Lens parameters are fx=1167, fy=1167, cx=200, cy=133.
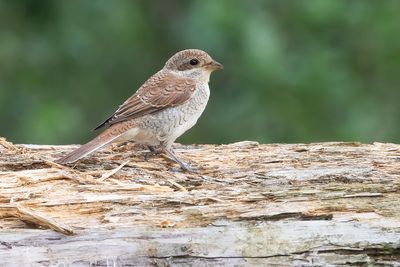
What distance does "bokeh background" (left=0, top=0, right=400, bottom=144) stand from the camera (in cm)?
1026

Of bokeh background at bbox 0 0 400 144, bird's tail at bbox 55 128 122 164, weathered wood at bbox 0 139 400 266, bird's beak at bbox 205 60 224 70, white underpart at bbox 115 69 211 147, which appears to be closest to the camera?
weathered wood at bbox 0 139 400 266

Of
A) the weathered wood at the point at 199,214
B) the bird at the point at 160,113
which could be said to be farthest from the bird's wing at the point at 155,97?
the weathered wood at the point at 199,214

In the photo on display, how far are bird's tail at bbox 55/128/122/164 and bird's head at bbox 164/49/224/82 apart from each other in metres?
0.98

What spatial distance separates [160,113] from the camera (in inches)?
295

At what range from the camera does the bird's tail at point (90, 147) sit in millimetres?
6727

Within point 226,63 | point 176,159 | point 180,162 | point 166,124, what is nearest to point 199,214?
point 180,162

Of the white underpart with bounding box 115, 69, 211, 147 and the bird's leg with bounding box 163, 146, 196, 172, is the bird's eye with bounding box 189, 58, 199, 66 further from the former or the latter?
the bird's leg with bounding box 163, 146, 196, 172

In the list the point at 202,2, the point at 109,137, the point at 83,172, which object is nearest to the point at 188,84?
the point at 109,137

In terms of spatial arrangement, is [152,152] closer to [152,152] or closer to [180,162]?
[152,152]

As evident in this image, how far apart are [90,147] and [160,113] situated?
74cm

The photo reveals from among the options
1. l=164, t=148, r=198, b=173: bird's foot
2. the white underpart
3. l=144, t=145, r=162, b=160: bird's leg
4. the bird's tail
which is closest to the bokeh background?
the white underpart

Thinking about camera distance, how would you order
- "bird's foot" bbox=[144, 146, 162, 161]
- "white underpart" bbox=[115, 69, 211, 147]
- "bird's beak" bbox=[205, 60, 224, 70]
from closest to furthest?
"bird's foot" bbox=[144, 146, 162, 161], "white underpart" bbox=[115, 69, 211, 147], "bird's beak" bbox=[205, 60, 224, 70]

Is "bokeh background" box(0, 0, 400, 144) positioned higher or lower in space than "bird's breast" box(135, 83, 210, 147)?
higher

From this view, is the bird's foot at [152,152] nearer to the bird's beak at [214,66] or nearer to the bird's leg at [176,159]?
the bird's leg at [176,159]
